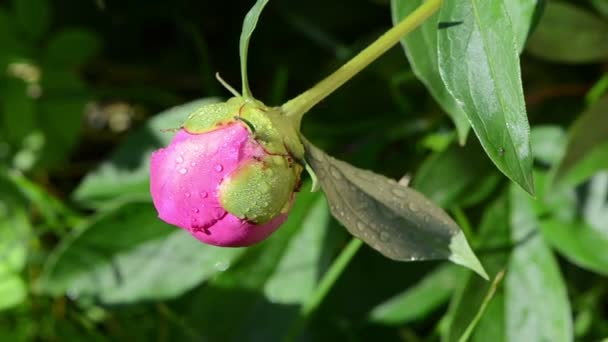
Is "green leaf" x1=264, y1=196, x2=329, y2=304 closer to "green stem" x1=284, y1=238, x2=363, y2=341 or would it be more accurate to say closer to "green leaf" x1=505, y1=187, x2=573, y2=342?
"green stem" x1=284, y1=238, x2=363, y2=341

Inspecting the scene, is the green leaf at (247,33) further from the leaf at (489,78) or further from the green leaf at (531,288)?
the green leaf at (531,288)

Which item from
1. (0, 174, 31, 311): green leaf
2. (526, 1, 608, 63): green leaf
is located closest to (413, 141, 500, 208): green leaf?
(526, 1, 608, 63): green leaf

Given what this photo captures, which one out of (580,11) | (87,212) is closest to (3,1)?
(87,212)


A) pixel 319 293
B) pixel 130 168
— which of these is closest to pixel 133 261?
pixel 130 168

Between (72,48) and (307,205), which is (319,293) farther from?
(72,48)

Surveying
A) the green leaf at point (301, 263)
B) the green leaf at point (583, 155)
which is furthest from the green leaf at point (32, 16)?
the green leaf at point (583, 155)

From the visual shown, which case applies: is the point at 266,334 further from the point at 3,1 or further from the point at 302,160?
the point at 3,1
